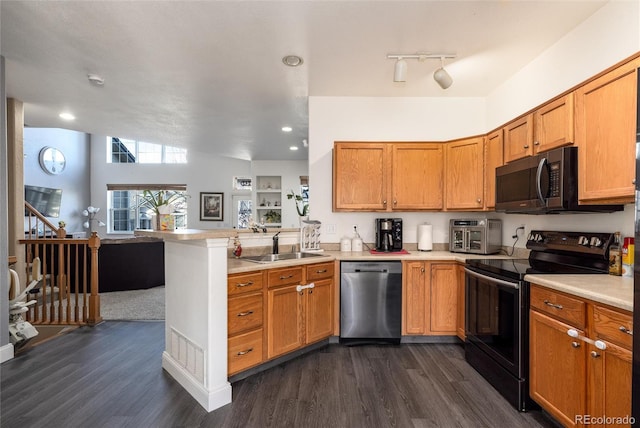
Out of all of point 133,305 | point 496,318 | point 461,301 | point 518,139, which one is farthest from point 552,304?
point 133,305

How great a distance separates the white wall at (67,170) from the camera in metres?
7.10

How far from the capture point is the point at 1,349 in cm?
265

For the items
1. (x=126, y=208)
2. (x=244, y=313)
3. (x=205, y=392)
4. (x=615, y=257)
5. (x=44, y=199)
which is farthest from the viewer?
(x=126, y=208)

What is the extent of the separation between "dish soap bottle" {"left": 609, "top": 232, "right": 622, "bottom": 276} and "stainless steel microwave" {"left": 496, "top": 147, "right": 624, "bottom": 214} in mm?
206

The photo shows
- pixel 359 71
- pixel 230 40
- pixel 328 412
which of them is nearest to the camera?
pixel 328 412

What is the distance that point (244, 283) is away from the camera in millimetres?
2277

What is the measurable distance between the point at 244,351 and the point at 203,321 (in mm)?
430

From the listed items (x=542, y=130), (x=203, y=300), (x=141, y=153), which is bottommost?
(x=203, y=300)

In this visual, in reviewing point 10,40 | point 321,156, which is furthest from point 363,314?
point 10,40

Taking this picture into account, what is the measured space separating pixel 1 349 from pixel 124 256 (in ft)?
8.36

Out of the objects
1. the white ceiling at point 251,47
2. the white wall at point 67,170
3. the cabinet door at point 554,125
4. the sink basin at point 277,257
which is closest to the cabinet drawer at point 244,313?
the sink basin at point 277,257

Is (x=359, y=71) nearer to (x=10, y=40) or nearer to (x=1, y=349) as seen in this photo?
(x=10, y=40)

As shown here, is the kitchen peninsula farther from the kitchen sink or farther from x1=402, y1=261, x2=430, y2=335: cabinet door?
x1=402, y1=261, x2=430, y2=335: cabinet door

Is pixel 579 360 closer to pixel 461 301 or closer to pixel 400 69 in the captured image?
pixel 461 301
